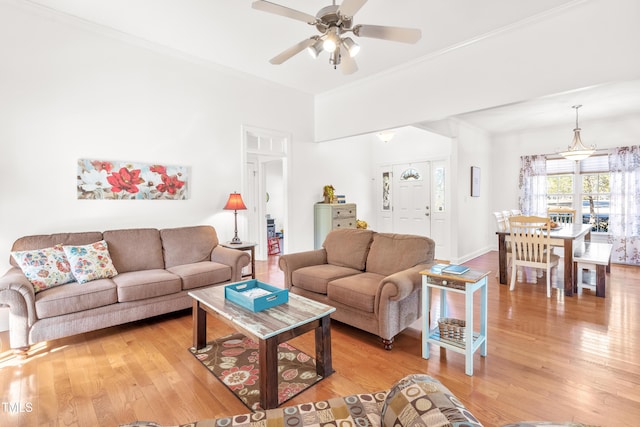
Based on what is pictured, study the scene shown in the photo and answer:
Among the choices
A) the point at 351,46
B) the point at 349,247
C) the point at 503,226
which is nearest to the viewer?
the point at 351,46

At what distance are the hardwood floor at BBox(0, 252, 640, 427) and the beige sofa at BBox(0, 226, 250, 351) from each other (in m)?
0.21

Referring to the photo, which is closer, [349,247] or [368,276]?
[368,276]

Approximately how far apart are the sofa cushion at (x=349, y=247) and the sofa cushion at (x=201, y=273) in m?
1.22

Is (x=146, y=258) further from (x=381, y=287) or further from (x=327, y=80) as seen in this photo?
(x=327, y=80)

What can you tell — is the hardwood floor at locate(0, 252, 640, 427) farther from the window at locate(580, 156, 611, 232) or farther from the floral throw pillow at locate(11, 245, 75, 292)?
the window at locate(580, 156, 611, 232)

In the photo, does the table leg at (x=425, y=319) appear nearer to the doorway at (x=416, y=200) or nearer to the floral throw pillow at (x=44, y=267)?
the floral throw pillow at (x=44, y=267)

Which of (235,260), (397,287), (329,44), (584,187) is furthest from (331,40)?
(584,187)

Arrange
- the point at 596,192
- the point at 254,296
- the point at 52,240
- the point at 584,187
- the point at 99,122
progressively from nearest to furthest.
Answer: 1. the point at 254,296
2. the point at 52,240
3. the point at 99,122
4. the point at 596,192
5. the point at 584,187

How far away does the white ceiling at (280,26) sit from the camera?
2.94 meters

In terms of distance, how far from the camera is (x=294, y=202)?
541cm

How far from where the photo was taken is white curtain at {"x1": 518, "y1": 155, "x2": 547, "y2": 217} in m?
6.52

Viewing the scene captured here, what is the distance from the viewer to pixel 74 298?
104 inches

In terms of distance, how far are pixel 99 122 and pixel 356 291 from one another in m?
3.30

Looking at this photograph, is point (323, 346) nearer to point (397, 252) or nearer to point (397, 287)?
point (397, 287)
